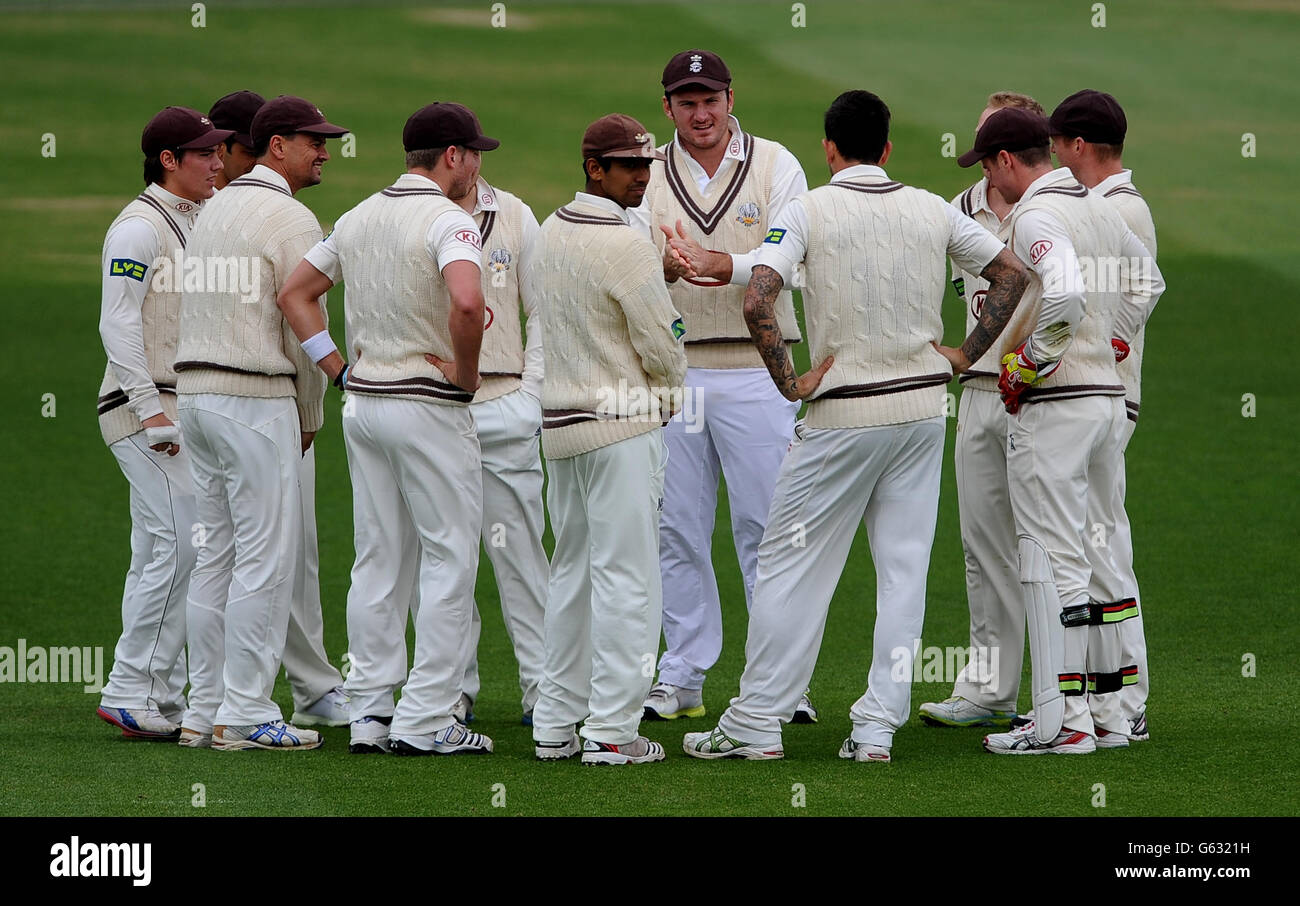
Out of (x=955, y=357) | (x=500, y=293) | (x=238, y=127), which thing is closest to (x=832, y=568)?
(x=955, y=357)

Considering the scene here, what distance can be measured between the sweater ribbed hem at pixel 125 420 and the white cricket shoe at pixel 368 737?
1.48 metres

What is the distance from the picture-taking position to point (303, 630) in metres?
7.24

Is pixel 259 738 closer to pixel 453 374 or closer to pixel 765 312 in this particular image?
pixel 453 374

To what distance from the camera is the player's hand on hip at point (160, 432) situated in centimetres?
677

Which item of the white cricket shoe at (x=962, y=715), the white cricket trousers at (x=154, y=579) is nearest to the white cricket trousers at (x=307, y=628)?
the white cricket trousers at (x=154, y=579)

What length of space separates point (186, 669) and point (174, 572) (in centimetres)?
112

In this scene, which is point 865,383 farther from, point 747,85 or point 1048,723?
point 747,85

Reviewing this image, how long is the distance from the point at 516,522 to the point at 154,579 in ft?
4.85

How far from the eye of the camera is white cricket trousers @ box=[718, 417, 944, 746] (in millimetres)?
6152

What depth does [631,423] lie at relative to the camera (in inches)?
240

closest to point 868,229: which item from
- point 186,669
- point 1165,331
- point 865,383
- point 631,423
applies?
point 865,383

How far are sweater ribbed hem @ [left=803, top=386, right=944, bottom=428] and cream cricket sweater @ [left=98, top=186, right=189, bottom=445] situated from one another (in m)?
2.69

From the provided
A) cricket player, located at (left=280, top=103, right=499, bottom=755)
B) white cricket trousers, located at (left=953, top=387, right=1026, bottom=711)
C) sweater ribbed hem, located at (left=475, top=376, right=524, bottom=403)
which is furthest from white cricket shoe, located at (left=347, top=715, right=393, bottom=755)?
white cricket trousers, located at (left=953, top=387, right=1026, bottom=711)

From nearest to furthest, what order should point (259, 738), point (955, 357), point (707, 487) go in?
point (955, 357)
point (259, 738)
point (707, 487)
